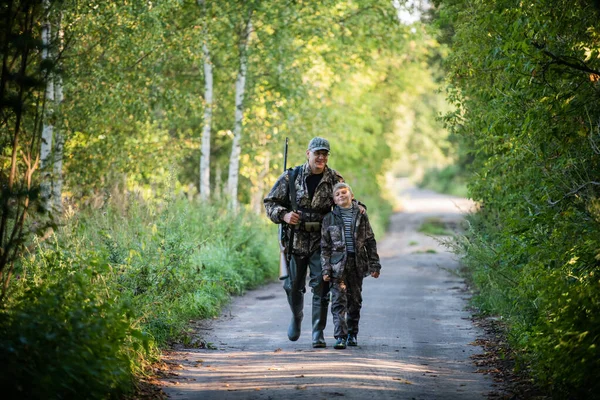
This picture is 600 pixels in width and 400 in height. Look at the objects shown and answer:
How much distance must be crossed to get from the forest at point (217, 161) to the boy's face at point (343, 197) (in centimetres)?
187

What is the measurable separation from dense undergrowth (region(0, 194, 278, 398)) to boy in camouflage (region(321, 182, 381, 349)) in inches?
75.7

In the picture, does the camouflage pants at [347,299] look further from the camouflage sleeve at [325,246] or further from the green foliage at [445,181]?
the green foliage at [445,181]

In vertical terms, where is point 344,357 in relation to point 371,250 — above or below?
below

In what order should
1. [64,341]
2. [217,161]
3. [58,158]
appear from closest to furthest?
[64,341]
[58,158]
[217,161]

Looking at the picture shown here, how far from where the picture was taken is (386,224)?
42.1 m

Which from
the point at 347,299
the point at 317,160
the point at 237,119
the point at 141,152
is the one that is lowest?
the point at 347,299

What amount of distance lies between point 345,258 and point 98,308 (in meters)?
3.46

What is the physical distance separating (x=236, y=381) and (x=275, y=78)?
15.8m

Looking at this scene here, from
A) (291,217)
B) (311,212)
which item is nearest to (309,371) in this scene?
(291,217)

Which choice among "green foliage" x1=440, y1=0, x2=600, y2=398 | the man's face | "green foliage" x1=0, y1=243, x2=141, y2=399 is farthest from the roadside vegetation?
"green foliage" x1=440, y1=0, x2=600, y2=398

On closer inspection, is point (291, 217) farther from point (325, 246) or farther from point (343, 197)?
point (343, 197)

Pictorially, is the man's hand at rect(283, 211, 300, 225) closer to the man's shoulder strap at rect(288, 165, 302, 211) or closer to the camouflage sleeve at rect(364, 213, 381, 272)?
the man's shoulder strap at rect(288, 165, 302, 211)

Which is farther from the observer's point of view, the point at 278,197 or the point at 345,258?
the point at 278,197

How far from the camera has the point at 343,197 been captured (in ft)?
33.7
